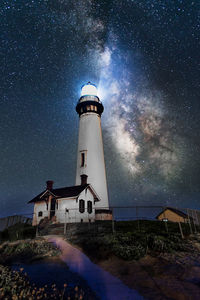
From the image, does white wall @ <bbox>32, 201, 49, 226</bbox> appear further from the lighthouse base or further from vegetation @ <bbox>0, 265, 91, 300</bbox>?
vegetation @ <bbox>0, 265, 91, 300</bbox>

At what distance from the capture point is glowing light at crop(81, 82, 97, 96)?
1270 inches

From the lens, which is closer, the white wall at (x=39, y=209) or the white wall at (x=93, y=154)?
the white wall at (x=39, y=209)

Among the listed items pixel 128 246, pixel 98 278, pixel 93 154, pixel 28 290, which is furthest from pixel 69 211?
pixel 28 290

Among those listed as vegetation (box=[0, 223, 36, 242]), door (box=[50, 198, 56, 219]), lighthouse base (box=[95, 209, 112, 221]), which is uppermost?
door (box=[50, 198, 56, 219])

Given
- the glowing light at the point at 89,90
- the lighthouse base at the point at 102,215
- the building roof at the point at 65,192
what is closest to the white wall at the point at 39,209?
the building roof at the point at 65,192

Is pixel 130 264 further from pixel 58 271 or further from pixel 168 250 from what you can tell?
pixel 58 271

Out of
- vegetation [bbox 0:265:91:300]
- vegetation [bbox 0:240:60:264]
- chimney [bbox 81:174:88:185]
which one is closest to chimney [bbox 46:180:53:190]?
chimney [bbox 81:174:88:185]

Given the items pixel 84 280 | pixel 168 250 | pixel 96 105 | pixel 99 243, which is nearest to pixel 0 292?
pixel 84 280

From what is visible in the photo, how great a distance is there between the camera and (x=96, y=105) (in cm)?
3064

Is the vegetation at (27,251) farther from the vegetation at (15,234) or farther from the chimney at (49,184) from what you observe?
the chimney at (49,184)

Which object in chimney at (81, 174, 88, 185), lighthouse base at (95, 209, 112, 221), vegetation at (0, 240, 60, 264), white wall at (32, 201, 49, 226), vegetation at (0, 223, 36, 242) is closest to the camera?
vegetation at (0, 240, 60, 264)

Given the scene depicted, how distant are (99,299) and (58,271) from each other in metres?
2.67

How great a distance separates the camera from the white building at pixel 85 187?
21.0 meters

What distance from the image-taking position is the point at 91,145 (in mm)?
27328
